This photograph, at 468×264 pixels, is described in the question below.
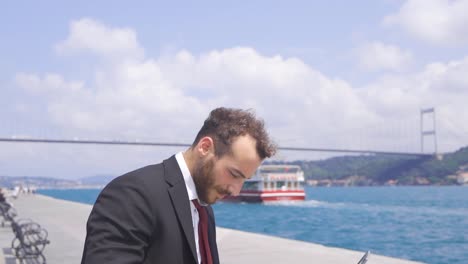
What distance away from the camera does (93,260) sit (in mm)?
1393

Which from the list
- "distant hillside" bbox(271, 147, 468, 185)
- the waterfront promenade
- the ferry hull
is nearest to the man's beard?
the waterfront promenade

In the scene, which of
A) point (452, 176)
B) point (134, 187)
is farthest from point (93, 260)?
point (452, 176)

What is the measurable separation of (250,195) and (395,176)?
5454 centimetres

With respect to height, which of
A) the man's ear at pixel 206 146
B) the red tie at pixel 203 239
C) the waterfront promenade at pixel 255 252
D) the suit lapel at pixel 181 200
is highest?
the man's ear at pixel 206 146

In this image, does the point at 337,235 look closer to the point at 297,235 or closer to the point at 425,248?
the point at 297,235

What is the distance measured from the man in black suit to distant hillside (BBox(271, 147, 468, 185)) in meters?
92.2

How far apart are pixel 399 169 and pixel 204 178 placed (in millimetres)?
105175

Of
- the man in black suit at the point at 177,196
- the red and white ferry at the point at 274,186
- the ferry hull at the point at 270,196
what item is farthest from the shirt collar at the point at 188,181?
the ferry hull at the point at 270,196

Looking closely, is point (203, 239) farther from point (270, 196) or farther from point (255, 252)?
point (270, 196)

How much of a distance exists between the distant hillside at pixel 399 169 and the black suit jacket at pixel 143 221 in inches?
3631

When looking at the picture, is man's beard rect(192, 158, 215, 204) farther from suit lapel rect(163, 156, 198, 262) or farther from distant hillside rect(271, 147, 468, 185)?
distant hillside rect(271, 147, 468, 185)

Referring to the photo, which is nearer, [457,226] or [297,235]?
[297,235]

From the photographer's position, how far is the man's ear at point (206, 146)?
1571 millimetres

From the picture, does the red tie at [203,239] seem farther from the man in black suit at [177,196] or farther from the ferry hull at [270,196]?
the ferry hull at [270,196]
